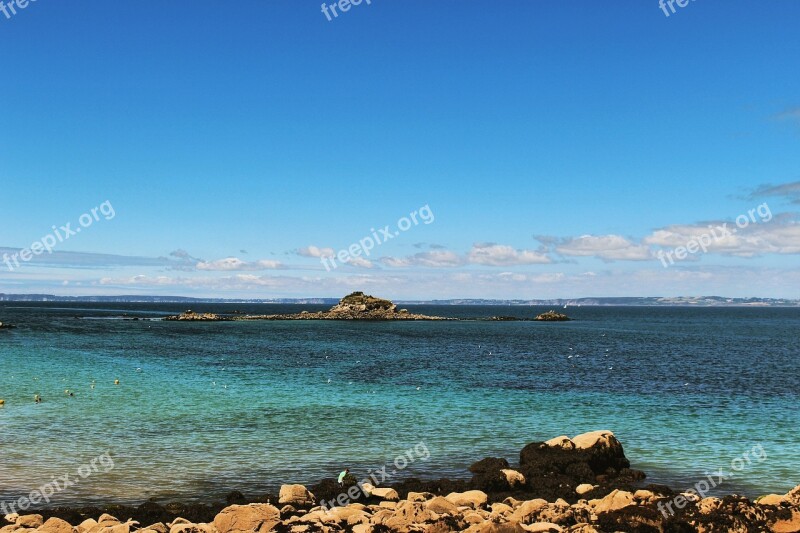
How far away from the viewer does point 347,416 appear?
36188mm

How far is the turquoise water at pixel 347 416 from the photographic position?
2464 centimetres

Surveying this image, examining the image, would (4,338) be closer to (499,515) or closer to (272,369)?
(272,369)

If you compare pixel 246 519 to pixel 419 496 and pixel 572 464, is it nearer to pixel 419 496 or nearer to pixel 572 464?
pixel 419 496

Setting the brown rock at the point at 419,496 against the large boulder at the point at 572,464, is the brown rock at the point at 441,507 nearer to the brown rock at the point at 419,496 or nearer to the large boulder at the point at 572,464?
the brown rock at the point at 419,496

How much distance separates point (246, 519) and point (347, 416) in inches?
756

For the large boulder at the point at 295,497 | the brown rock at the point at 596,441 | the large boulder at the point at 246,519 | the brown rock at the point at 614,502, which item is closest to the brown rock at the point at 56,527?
the large boulder at the point at 246,519

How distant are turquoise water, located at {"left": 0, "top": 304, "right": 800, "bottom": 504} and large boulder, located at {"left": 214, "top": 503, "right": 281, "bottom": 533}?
4864 millimetres

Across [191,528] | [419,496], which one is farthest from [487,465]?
[191,528]

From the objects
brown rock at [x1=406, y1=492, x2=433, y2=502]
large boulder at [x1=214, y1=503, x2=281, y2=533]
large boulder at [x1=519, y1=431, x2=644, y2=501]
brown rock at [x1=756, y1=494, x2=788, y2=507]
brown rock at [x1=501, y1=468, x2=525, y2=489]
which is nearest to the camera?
large boulder at [x1=214, y1=503, x2=281, y2=533]

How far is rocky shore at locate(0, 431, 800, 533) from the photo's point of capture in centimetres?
1673

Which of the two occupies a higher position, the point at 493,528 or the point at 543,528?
the point at 493,528

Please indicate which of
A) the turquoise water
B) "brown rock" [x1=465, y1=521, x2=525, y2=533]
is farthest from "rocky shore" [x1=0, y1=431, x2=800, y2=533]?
the turquoise water

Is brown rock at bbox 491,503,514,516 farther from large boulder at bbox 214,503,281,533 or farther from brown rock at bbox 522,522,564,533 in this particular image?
large boulder at bbox 214,503,281,533

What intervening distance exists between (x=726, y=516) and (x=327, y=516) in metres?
11.8
